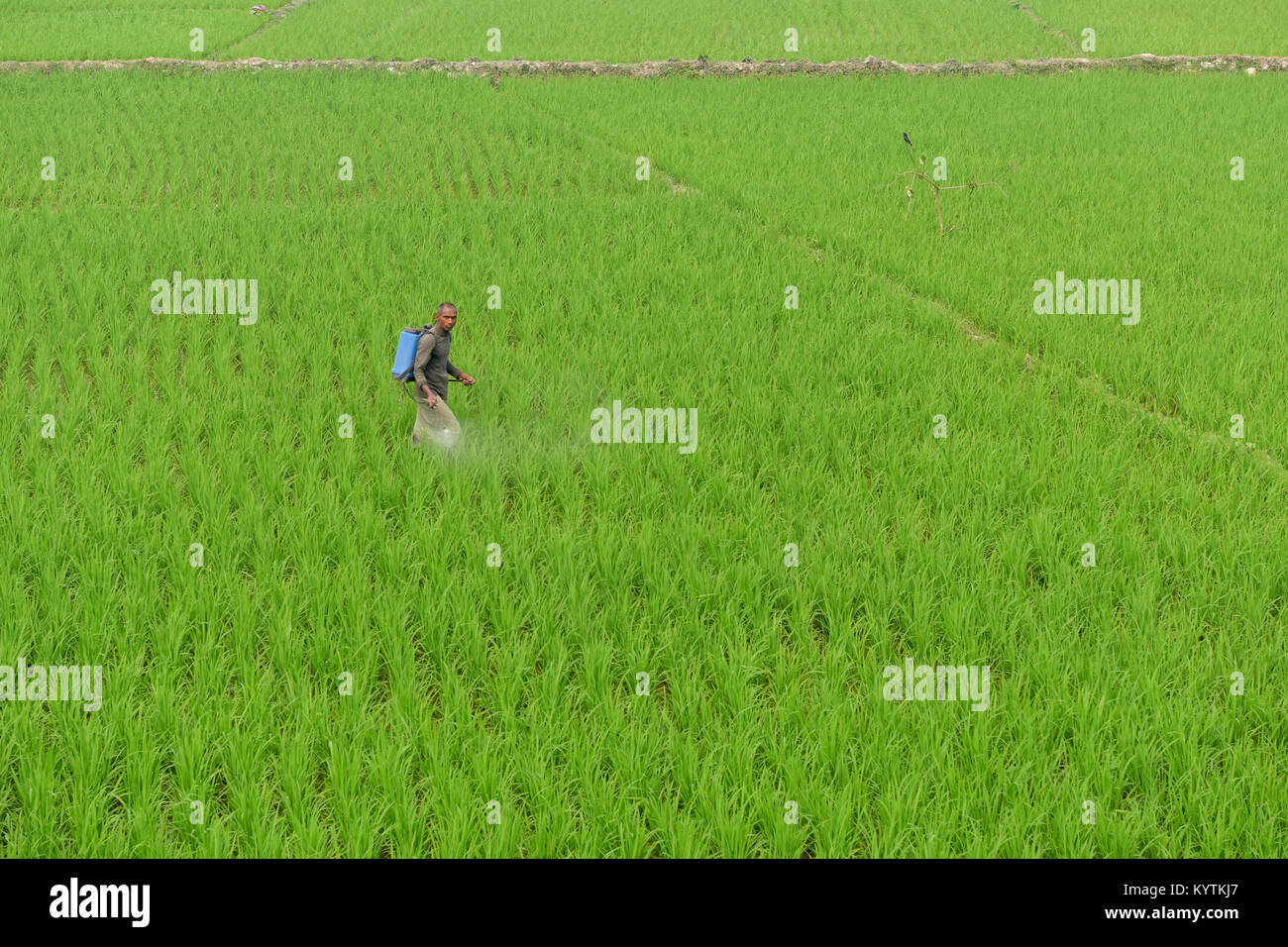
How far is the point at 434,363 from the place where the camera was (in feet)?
16.4

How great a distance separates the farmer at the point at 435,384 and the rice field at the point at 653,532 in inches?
6.8

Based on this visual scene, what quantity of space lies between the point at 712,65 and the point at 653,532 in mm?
14950

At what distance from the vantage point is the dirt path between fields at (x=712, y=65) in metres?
16.9

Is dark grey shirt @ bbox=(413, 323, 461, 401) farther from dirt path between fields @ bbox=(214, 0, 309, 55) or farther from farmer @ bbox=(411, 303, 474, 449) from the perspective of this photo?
dirt path between fields @ bbox=(214, 0, 309, 55)

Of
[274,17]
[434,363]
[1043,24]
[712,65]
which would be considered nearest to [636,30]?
[712,65]

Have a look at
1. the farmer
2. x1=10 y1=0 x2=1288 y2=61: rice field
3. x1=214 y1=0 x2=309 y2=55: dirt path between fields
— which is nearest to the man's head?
the farmer

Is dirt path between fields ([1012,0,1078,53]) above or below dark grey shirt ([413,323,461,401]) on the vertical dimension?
above

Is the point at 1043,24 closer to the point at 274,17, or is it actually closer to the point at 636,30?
the point at 636,30

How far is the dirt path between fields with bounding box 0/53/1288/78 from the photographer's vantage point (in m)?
16.9

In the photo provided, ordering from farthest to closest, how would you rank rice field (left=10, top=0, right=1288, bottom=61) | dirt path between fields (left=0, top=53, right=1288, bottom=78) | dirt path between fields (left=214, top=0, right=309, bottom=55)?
dirt path between fields (left=214, top=0, right=309, bottom=55) → rice field (left=10, top=0, right=1288, bottom=61) → dirt path between fields (left=0, top=53, right=1288, bottom=78)

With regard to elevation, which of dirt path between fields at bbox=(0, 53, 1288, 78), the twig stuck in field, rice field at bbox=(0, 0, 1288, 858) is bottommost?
rice field at bbox=(0, 0, 1288, 858)

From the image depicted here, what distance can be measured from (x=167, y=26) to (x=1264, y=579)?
23285 mm

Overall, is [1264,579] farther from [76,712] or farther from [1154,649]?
[76,712]

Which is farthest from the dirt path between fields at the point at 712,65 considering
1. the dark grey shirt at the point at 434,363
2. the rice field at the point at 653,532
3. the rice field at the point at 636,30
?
the dark grey shirt at the point at 434,363
